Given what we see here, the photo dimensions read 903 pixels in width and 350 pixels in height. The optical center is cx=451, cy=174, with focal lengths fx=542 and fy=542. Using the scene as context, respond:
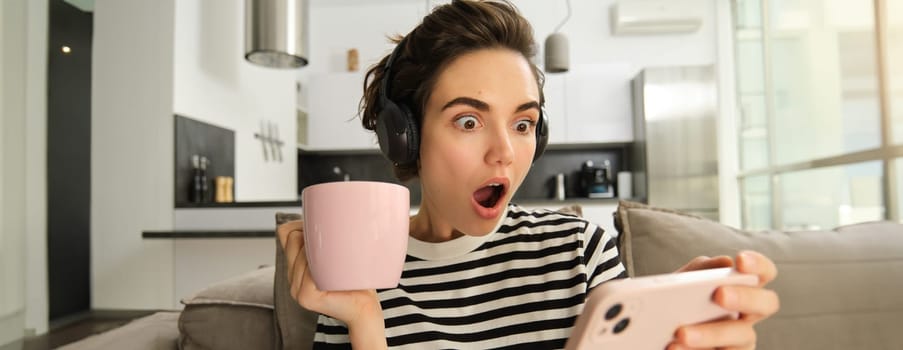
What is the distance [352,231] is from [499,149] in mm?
292

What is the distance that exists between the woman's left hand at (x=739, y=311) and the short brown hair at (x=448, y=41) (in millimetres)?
504

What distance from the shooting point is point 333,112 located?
4684 millimetres

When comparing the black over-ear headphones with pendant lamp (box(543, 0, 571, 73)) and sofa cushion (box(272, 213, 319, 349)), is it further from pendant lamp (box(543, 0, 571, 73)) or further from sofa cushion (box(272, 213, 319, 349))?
pendant lamp (box(543, 0, 571, 73))

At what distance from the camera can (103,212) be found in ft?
8.82

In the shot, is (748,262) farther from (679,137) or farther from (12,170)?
(679,137)

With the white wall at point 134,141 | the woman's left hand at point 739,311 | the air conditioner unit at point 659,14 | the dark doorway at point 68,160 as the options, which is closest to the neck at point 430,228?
the woman's left hand at point 739,311

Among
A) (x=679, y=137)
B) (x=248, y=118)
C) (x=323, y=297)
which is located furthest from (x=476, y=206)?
(x=679, y=137)

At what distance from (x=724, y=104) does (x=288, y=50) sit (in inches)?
145

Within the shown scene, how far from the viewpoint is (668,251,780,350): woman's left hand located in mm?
461

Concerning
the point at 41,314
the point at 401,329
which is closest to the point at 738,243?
the point at 401,329

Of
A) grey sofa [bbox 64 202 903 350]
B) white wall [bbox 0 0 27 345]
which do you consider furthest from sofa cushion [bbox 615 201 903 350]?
white wall [bbox 0 0 27 345]

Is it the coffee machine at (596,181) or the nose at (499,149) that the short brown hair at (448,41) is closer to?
the nose at (499,149)

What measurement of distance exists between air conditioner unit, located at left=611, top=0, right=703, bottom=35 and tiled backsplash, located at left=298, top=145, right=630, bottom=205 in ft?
3.49

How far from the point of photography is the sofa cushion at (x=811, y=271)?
1.07 meters
